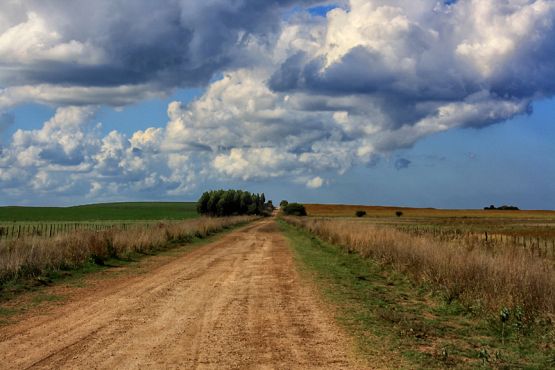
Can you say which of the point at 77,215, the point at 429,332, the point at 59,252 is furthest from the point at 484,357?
the point at 77,215

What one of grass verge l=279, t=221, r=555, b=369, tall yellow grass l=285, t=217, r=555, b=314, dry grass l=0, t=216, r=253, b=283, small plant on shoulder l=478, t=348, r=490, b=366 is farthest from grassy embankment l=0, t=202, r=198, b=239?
small plant on shoulder l=478, t=348, r=490, b=366

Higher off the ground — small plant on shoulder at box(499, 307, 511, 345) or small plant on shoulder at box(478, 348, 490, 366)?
small plant on shoulder at box(499, 307, 511, 345)

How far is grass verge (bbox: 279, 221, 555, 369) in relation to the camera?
7746 millimetres

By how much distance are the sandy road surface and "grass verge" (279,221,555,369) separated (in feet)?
1.92

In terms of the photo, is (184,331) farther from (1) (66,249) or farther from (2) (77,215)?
(2) (77,215)

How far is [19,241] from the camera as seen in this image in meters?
19.3

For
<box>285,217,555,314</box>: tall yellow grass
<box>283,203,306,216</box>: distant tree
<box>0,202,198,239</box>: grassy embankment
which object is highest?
<box>283,203,306,216</box>: distant tree

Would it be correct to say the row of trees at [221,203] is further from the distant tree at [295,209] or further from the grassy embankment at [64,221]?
the distant tree at [295,209]

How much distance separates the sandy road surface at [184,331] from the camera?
7.37 metres

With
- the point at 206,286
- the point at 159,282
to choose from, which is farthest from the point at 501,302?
the point at 159,282

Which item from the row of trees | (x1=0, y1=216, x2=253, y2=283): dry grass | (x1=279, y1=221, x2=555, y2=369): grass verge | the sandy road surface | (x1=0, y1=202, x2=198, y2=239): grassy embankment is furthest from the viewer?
the row of trees

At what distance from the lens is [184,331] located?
A: 9172 millimetres

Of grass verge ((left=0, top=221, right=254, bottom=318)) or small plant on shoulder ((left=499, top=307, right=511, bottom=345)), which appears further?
grass verge ((left=0, top=221, right=254, bottom=318))

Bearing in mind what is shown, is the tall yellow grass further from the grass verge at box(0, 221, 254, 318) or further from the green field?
the green field
